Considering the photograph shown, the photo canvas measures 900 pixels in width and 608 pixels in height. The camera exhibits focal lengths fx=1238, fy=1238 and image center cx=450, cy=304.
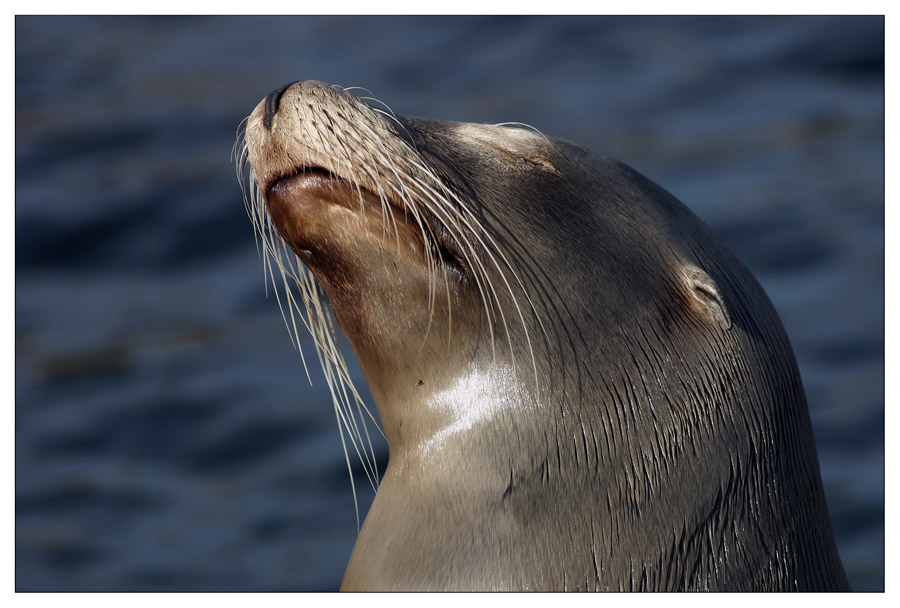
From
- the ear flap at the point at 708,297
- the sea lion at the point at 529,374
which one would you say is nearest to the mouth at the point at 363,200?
the sea lion at the point at 529,374

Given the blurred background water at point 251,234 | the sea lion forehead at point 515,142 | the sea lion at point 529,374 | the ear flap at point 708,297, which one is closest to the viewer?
the sea lion at point 529,374

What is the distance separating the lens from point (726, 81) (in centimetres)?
1027

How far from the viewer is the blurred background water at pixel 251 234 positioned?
6.48 meters

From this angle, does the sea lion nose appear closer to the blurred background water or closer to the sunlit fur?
the sunlit fur

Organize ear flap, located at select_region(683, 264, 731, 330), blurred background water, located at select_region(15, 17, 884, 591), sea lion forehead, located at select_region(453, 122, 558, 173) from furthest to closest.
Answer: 1. blurred background water, located at select_region(15, 17, 884, 591)
2. sea lion forehead, located at select_region(453, 122, 558, 173)
3. ear flap, located at select_region(683, 264, 731, 330)

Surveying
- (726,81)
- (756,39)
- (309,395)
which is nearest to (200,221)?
(309,395)

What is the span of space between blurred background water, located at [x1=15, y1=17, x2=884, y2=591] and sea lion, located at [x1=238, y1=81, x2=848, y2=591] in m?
3.08

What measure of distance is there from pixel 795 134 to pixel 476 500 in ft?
24.3

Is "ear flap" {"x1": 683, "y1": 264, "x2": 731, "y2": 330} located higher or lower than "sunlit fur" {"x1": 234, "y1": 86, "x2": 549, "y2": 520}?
lower

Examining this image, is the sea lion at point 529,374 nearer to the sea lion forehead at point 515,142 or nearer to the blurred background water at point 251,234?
the sea lion forehead at point 515,142

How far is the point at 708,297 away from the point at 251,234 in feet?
19.7

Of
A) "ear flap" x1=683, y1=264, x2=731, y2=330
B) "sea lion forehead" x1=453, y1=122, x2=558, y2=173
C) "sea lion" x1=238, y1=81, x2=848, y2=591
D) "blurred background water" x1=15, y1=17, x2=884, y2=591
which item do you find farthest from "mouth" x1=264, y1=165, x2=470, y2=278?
"blurred background water" x1=15, y1=17, x2=884, y2=591

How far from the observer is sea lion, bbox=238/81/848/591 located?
301cm

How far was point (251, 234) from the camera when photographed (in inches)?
344
